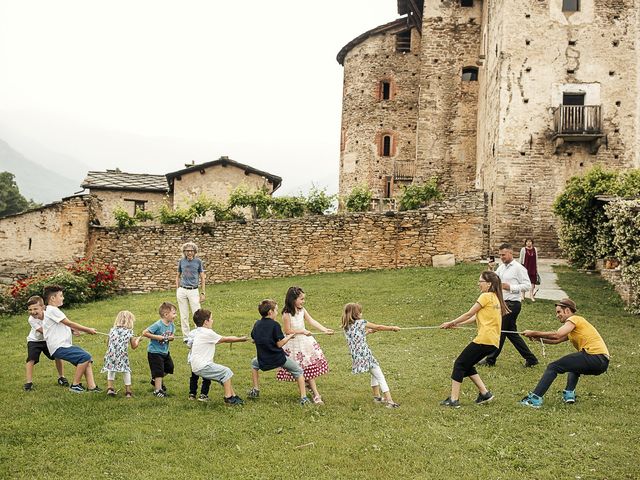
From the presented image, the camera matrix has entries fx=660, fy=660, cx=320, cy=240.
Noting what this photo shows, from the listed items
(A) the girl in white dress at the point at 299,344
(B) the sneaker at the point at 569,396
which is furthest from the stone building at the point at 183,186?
(B) the sneaker at the point at 569,396

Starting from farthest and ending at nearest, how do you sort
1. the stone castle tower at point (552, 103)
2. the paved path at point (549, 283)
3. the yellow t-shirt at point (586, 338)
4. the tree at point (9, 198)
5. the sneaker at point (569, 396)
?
the tree at point (9, 198), the stone castle tower at point (552, 103), the paved path at point (549, 283), the sneaker at point (569, 396), the yellow t-shirt at point (586, 338)

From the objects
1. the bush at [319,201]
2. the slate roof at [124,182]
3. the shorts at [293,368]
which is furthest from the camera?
the slate roof at [124,182]

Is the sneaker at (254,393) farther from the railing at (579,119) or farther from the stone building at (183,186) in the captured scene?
the stone building at (183,186)

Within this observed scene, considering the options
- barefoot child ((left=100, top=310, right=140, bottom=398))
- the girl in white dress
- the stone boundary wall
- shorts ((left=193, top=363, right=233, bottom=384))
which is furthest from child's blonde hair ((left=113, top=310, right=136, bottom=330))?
the stone boundary wall

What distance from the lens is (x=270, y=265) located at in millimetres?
24844

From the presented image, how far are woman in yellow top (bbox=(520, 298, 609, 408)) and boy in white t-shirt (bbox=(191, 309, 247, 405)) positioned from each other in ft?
12.8

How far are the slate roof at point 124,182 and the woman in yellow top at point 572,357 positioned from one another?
27924 millimetres

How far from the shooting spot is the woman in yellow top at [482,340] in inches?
341

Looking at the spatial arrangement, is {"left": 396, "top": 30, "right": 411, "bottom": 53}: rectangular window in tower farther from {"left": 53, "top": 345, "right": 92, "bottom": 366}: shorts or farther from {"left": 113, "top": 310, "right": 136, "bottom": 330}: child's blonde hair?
{"left": 53, "top": 345, "right": 92, "bottom": 366}: shorts

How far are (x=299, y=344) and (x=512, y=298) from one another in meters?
4.11

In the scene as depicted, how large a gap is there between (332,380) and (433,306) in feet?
23.2

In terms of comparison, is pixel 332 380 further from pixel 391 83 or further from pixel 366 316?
pixel 391 83

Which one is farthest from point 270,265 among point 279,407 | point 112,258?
point 279,407

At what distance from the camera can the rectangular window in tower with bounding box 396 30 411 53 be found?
1490 inches
